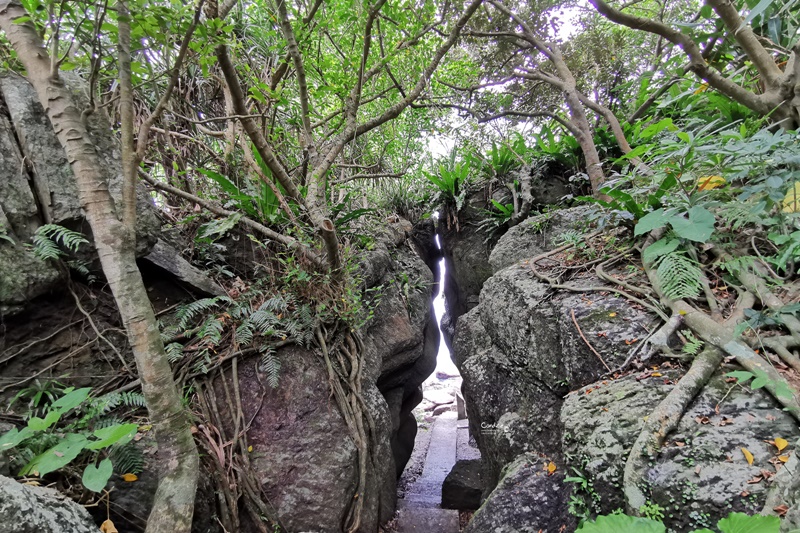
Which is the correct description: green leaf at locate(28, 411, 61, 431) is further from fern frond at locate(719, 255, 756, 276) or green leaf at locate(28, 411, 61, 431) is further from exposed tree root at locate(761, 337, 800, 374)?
fern frond at locate(719, 255, 756, 276)

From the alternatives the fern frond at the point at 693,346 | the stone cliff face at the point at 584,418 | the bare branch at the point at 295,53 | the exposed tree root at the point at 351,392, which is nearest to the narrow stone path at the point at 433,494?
the stone cliff face at the point at 584,418

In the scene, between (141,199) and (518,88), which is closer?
(141,199)

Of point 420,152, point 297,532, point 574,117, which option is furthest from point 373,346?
point 420,152

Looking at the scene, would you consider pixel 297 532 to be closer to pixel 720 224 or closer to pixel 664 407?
pixel 664 407

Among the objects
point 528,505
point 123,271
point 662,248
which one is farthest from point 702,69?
point 123,271

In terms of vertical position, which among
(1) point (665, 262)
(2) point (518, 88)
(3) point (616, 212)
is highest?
(2) point (518, 88)

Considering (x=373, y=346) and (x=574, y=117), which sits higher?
(x=574, y=117)

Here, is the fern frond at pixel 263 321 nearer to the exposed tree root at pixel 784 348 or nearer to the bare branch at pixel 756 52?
the exposed tree root at pixel 784 348

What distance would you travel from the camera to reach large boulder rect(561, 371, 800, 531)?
1503mm

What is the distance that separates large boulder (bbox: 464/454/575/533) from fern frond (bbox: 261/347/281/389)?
68.7 inches

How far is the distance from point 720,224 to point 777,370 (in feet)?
4.39

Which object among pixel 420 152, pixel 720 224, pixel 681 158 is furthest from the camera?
pixel 420 152

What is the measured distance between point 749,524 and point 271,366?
108 inches

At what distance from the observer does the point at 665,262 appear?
8.26ft
